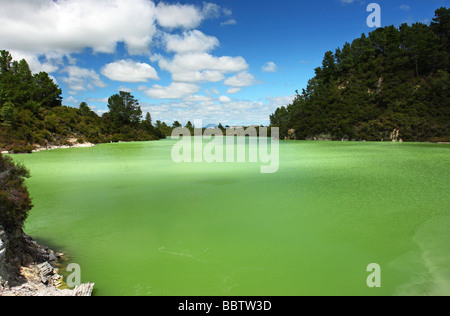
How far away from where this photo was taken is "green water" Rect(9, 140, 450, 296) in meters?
5.01

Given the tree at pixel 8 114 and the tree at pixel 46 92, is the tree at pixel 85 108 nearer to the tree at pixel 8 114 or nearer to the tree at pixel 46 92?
the tree at pixel 46 92

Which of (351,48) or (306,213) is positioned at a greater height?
(351,48)

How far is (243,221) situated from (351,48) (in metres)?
107

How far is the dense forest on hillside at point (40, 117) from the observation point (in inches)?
1700

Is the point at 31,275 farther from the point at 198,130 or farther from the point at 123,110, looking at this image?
the point at 198,130

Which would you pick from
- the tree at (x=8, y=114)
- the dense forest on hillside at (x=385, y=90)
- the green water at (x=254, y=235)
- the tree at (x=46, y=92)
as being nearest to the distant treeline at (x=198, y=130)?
the dense forest on hillside at (x=385, y=90)

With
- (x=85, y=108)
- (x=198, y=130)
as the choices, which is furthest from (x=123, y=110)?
(x=198, y=130)

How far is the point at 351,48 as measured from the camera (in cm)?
9706

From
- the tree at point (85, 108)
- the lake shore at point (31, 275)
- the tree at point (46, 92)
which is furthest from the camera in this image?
the tree at point (85, 108)

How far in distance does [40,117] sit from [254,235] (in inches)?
2426

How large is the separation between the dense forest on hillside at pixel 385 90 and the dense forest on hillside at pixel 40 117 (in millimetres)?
60087

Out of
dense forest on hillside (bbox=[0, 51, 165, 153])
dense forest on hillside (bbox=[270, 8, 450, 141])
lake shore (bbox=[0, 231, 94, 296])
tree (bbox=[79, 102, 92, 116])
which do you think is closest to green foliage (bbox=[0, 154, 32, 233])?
lake shore (bbox=[0, 231, 94, 296])
